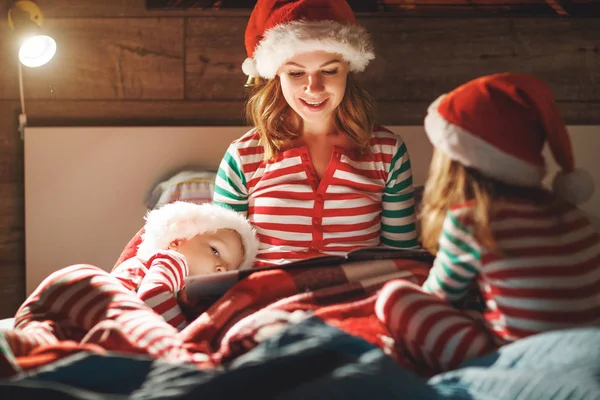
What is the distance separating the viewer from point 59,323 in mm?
1251

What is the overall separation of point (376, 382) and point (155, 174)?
4.80 feet

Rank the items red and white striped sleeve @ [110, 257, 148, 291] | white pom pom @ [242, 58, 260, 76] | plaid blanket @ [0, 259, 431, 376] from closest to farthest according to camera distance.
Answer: plaid blanket @ [0, 259, 431, 376], red and white striped sleeve @ [110, 257, 148, 291], white pom pom @ [242, 58, 260, 76]

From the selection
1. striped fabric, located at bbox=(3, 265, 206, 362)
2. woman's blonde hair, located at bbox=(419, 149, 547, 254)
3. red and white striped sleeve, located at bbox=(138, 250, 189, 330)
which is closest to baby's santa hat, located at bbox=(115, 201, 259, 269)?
red and white striped sleeve, located at bbox=(138, 250, 189, 330)

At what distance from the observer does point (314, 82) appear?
5.33 ft

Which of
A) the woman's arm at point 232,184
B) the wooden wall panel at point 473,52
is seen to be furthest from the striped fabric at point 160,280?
the wooden wall panel at point 473,52

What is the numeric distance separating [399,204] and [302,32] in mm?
531

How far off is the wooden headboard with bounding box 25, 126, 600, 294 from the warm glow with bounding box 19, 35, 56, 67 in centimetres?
26

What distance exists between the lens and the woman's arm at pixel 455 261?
105 cm

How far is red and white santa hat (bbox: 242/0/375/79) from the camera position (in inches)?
63.1

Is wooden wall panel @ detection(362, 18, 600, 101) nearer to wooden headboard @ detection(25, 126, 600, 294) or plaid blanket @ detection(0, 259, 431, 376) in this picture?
wooden headboard @ detection(25, 126, 600, 294)

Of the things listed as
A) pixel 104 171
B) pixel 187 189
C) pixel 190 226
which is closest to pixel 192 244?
pixel 190 226

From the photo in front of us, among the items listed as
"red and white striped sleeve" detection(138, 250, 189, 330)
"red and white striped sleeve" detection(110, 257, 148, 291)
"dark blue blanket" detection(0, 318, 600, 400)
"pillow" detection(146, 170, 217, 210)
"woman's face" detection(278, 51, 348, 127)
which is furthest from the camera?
"pillow" detection(146, 170, 217, 210)

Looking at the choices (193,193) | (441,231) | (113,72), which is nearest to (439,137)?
(441,231)

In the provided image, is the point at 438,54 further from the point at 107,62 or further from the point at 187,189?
the point at 107,62
